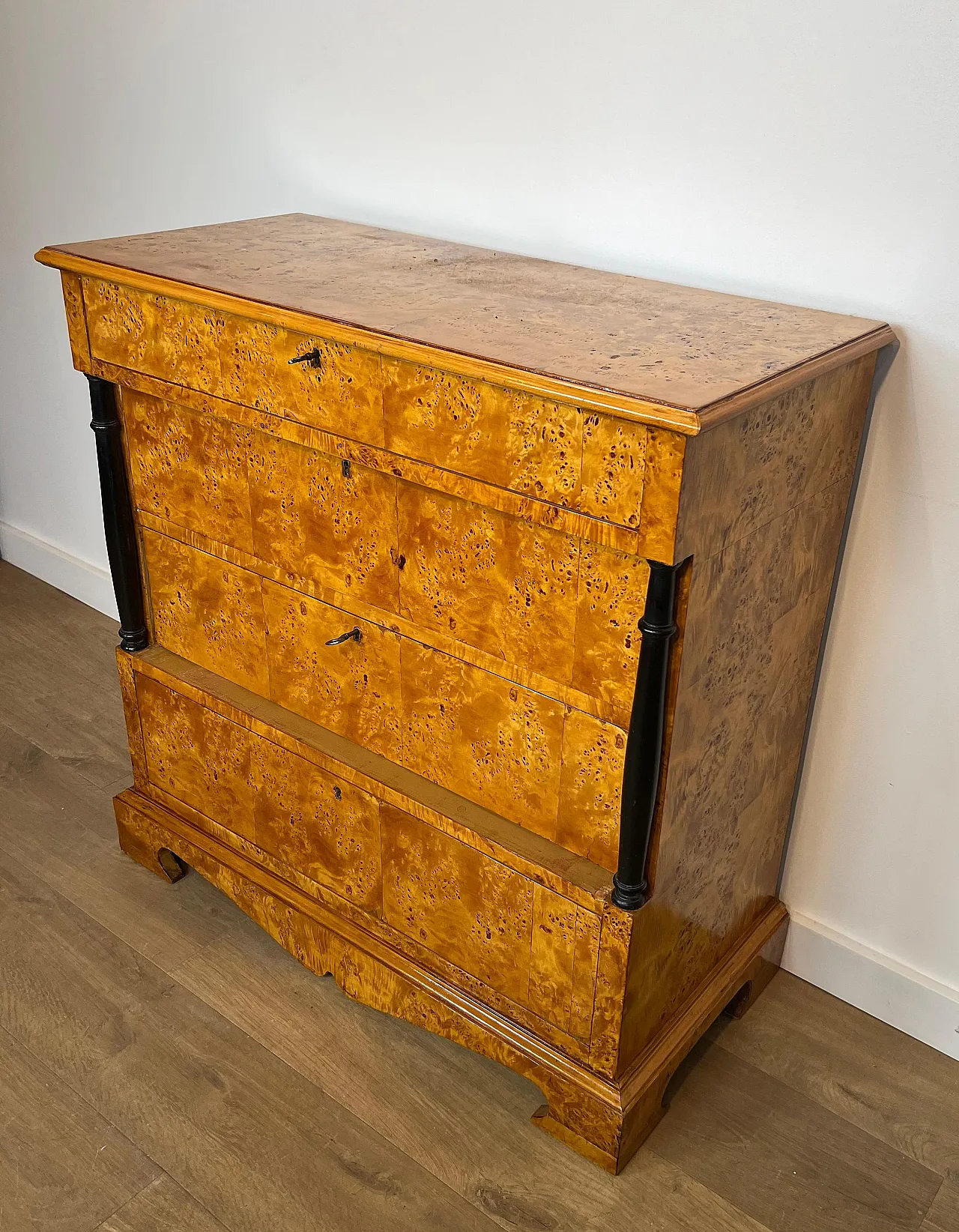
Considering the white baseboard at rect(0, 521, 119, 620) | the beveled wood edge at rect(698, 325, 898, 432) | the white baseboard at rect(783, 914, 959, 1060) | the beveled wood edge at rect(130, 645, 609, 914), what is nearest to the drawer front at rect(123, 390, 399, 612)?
the beveled wood edge at rect(130, 645, 609, 914)

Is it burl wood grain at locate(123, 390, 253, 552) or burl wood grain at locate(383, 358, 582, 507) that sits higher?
burl wood grain at locate(383, 358, 582, 507)

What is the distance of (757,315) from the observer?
1.40 m

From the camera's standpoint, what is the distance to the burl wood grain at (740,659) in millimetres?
1232

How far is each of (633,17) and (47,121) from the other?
1.48 m

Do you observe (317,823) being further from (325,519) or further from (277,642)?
(325,519)

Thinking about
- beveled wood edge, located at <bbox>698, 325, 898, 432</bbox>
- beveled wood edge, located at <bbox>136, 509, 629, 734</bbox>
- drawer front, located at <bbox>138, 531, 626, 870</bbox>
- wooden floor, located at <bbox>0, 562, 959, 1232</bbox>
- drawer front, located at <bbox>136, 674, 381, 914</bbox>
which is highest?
beveled wood edge, located at <bbox>698, 325, 898, 432</bbox>

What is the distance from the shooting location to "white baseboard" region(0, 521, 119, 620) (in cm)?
286

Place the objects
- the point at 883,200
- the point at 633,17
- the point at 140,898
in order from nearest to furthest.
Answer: the point at 883,200, the point at 633,17, the point at 140,898

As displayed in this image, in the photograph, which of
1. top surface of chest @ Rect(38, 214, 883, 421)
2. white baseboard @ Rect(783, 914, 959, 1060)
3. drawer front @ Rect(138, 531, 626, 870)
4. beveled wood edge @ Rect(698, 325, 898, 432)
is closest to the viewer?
beveled wood edge @ Rect(698, 325, 898, 432)

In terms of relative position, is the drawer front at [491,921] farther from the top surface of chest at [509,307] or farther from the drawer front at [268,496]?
the top surface of chest at [509,307]

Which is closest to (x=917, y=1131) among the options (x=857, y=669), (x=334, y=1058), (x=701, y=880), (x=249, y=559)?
(x=701, y=880)

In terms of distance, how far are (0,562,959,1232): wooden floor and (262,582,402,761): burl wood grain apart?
1.57ft

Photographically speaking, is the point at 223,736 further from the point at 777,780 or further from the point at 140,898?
the point at 777,780

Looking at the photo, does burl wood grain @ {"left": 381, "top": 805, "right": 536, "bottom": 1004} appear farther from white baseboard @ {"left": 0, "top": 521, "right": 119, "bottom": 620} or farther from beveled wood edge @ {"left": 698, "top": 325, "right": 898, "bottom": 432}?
white baseboard @ {"left": 0, "top": 521, "right": 119, "bottom": 620}
